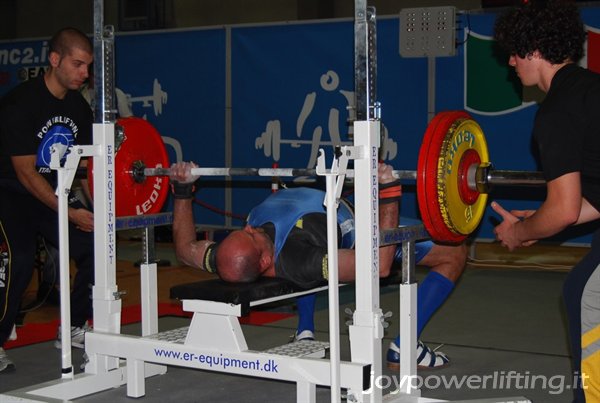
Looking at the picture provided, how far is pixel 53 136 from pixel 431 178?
1.88 m

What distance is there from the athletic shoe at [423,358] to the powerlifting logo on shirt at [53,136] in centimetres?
167

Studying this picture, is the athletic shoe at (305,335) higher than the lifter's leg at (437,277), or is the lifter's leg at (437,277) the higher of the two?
the lifter's leg at (437,277)

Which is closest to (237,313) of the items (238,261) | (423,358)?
(238,261)

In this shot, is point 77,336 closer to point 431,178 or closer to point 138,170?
point 138,170

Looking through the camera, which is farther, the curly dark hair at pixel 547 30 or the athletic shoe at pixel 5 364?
the athletic shoe at pixel 5 364

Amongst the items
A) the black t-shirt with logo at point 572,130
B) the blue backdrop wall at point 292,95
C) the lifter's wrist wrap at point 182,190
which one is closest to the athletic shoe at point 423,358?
the lifter's wrist wrap at point 182,190

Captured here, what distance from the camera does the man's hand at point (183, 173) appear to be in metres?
3.68

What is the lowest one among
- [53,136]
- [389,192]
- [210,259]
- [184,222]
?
[210,259]

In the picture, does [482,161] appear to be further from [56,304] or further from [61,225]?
[56,304]

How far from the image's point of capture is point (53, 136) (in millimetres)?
4117

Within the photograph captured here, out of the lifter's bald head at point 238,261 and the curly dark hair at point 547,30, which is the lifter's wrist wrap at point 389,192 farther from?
the curly dark hair at point 547,30

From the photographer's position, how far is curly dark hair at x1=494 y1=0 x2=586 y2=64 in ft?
8.63

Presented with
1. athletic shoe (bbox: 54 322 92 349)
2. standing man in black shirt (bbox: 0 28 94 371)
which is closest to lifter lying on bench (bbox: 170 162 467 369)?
standing man in black shirt (bbox: 0 28 94 371)

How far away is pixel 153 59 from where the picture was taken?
7.61 m
